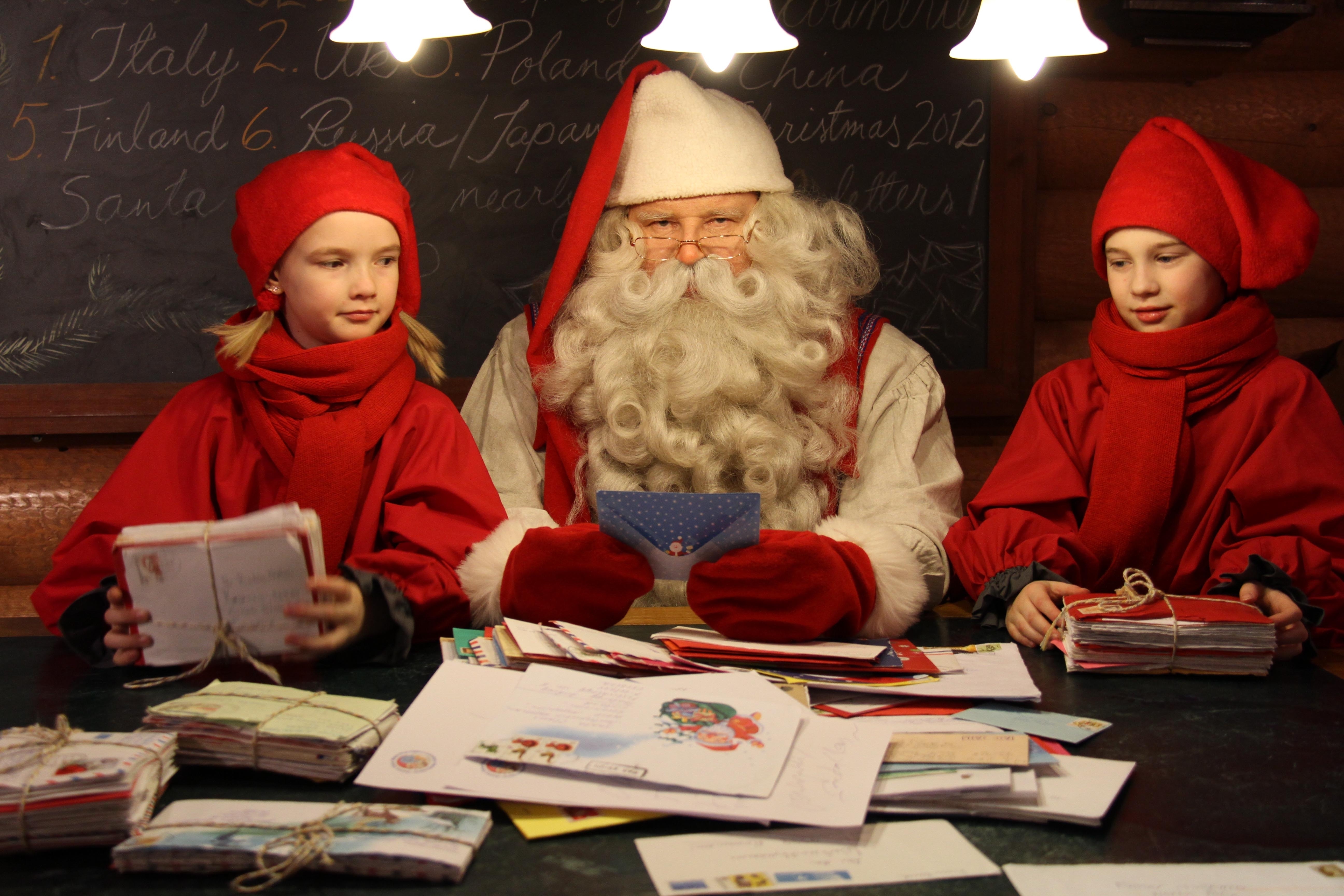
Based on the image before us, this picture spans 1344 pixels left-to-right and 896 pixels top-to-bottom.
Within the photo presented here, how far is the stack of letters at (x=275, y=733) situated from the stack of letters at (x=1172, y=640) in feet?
3.70

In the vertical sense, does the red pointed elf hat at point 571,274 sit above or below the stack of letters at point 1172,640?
above

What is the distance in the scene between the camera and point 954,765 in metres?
1.39

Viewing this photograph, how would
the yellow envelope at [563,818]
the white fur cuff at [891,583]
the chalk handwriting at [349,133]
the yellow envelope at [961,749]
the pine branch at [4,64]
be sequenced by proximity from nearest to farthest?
the yellow envelope at [563,818], the yellow envelope at [961,749], the white fur cuff at [891,583], the pine branch at [4,64], the chalk handwriting at [349,133]

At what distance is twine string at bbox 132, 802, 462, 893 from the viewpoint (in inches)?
46.4

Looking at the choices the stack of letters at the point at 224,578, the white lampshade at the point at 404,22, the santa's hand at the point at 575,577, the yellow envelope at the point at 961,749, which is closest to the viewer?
the yellow envelope at the point at 961,749

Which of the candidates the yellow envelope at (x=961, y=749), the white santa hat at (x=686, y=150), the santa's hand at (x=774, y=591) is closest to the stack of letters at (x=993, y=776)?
the yellow envelope at (x=961, y=749)

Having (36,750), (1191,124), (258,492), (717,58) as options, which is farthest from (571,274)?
(1191,124)

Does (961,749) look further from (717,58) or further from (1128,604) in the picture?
(717,58)

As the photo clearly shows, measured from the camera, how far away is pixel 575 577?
2.01 m

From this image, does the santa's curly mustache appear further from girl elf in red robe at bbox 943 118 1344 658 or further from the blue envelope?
the blue envelope

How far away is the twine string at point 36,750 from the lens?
1.24 meters

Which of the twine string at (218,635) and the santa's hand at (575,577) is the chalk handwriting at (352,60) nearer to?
the santa's hand at (575,577)

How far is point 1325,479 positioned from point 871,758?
4.22 feet

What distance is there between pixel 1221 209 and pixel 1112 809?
1400 millimetres
